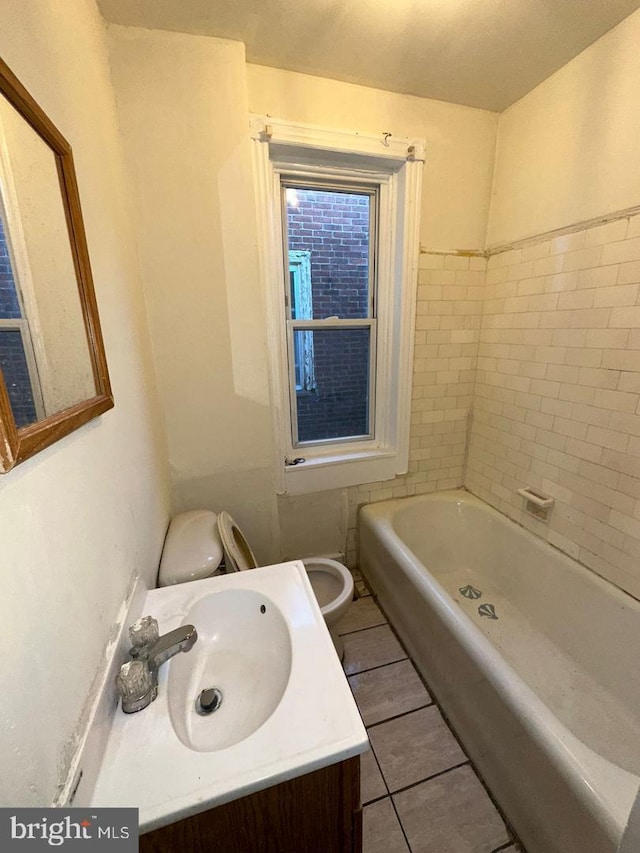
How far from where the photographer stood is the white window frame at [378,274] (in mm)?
1461

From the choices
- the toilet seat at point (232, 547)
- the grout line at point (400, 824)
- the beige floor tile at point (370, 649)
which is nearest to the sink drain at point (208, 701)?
the toilet seat at point (232, 547)

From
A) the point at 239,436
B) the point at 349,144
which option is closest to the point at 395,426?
the point at 239,436

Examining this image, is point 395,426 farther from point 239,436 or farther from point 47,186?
point 47,186

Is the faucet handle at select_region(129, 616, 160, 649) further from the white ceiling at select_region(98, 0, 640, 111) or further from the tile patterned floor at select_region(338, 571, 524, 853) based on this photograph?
the white ceiling at select_region(98, 0, 640, 111)

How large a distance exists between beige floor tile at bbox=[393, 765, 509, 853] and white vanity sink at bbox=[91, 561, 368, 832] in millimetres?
788

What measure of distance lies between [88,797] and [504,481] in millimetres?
Answer: 1937

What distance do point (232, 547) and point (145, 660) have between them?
52 cm

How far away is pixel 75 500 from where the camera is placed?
0.61 m

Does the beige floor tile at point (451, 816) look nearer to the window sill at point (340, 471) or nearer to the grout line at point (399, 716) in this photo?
the grout line at point (399, 716)

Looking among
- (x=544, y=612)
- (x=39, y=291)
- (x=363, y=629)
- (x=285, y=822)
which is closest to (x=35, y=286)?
(x=39, y=291)

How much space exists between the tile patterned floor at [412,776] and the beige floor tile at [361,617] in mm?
149

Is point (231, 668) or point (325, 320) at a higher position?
point (325, 320)

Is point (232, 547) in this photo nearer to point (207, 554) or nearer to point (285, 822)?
point (207, 554)

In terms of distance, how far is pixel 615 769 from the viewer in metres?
0.82
